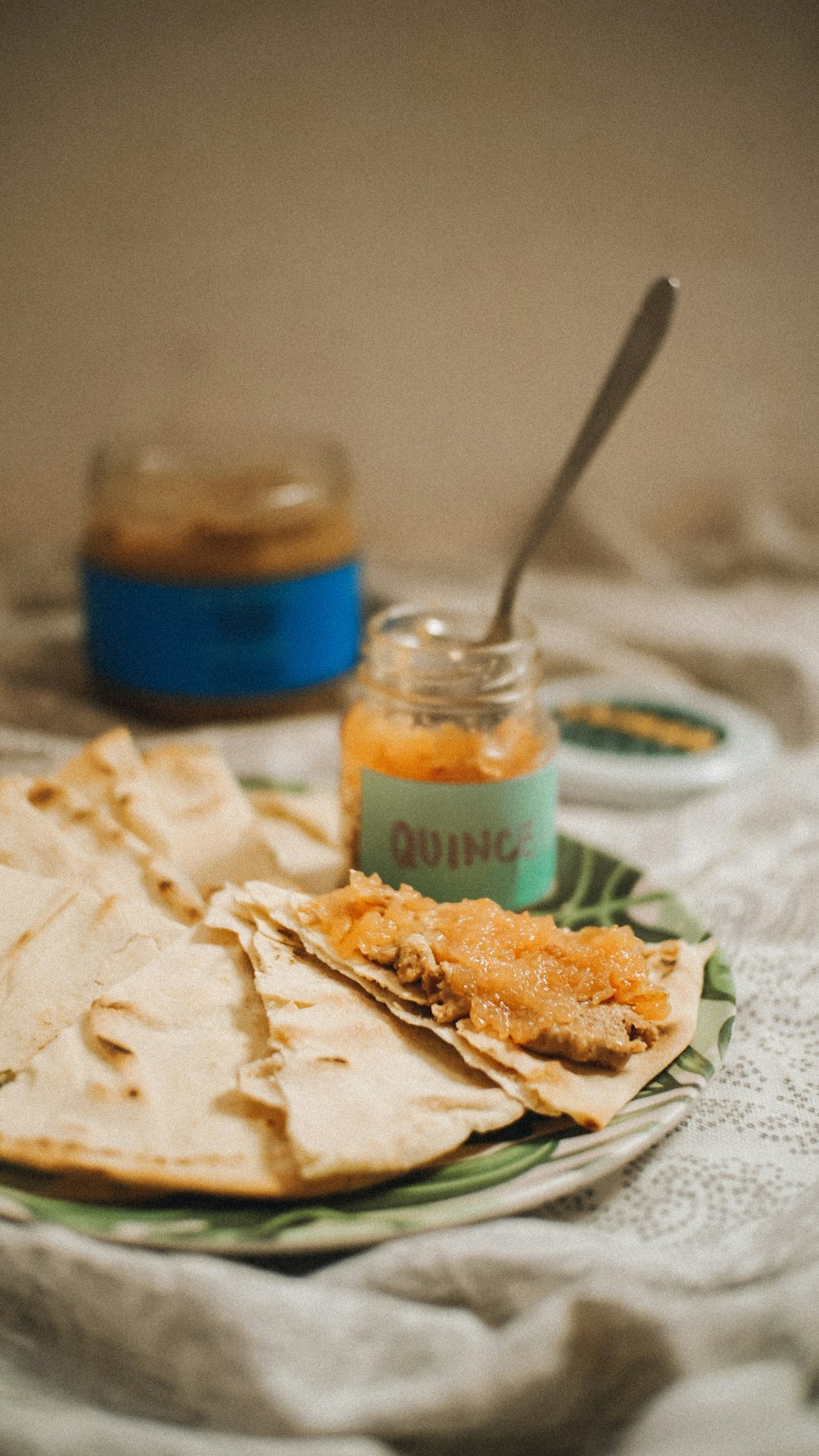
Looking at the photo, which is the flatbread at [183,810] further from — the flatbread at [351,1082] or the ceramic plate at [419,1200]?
the ceramic plate at [419,1200]

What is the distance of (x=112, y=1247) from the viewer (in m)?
0.92

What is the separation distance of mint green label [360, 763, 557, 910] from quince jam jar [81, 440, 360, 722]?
0.80m

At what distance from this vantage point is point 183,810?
1.54 m

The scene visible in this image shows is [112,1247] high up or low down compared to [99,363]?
down

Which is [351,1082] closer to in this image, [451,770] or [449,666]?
→ [451,770]

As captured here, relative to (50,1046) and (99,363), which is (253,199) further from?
(50,1046)

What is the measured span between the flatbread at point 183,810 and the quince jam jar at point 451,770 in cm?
13

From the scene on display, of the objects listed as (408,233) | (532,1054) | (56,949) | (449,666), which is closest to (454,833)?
(449,666)

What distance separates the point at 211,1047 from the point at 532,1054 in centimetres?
29

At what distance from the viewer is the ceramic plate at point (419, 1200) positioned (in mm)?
921

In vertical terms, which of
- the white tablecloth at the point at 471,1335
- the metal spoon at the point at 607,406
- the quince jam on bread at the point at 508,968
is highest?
the metal spoon at the point at 607,406

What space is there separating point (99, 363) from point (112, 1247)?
2102mm

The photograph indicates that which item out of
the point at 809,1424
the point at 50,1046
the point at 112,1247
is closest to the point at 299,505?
the point at 50,1046

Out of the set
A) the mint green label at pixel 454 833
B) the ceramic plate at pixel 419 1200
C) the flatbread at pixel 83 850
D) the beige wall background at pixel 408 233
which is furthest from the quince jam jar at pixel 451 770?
the beige wall background at pixel 408 233
